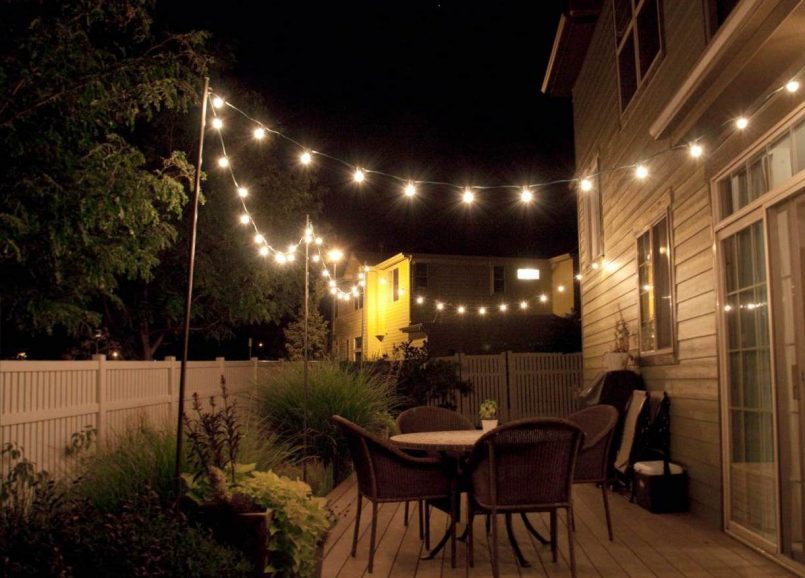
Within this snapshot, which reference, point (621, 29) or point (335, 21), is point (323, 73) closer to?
point (335, 21)

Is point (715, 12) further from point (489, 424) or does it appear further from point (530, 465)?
point (530, 465)

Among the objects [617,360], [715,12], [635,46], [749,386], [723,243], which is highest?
[635,46]

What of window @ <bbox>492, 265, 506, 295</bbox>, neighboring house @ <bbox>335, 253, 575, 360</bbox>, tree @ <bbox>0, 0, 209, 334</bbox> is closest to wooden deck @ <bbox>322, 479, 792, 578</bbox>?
tree @ <bbox>0, 0, 209, 334</bbox>

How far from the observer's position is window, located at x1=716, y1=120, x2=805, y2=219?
163 inches

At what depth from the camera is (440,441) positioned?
487 centimetres

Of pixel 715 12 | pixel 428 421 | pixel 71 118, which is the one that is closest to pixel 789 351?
pixel 715 12

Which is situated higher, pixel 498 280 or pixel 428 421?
pixel 498 280

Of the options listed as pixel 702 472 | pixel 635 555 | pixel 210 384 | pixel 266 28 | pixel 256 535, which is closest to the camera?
pixel 256 535

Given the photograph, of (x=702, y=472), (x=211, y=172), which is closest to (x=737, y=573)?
(x=702, y=472)

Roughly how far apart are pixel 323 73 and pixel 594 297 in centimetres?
621

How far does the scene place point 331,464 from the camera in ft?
24.9

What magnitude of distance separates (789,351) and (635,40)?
425 cm

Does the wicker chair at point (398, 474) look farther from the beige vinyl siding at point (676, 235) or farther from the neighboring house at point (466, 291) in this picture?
the neighboring house at point (466, 291)

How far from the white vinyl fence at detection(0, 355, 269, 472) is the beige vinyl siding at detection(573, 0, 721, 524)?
3.77m
